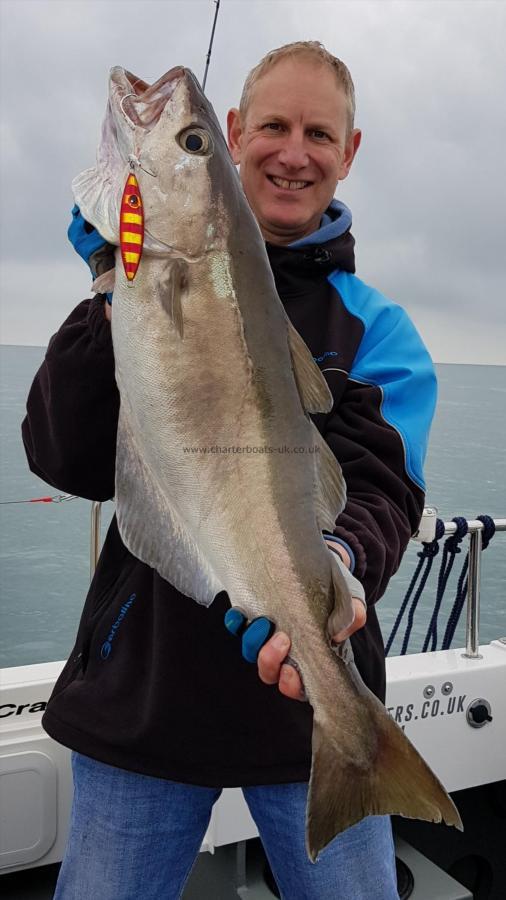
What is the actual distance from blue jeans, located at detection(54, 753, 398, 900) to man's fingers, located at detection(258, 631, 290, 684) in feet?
1.65

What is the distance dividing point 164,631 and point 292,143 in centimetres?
132

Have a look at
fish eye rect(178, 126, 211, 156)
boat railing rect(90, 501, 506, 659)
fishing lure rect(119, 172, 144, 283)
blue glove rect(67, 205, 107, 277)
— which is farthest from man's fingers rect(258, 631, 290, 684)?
boat railing rect(90, 501, 506, 659)

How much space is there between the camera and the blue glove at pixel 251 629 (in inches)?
60.5

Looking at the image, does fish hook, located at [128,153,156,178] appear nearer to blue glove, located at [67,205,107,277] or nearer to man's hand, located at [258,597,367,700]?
blue glove, located at [67,205,107,277]

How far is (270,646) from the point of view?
154 centimetres

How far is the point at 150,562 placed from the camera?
166cm

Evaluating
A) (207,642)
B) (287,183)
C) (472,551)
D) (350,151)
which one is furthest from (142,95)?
(472,551)

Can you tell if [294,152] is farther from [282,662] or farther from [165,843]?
[165,843]

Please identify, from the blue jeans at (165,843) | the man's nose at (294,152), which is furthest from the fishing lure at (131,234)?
the blue jeans at (165,843)

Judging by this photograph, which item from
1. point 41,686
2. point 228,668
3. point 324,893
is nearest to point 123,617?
point 228,668

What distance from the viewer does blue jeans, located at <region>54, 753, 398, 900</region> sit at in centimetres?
182

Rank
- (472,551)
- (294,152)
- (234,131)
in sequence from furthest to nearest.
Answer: (472,551) → (234,131) → (294,152)

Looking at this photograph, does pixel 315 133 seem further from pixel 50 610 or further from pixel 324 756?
pixel 50 610

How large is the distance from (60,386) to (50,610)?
6456 mm
